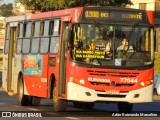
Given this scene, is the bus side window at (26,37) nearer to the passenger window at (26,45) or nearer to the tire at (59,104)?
the passenger window at (26,45)

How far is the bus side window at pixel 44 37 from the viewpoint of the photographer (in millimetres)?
25578

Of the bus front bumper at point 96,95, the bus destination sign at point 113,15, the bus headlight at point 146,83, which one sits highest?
the bus destination sign at point 113,15

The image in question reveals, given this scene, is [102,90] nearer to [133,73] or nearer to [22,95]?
[133,73]

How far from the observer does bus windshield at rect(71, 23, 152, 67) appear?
2288 centimetres

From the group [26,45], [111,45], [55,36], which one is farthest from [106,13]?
[26,45]

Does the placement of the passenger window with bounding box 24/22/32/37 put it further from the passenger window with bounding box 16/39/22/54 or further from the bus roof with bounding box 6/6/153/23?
the bus roof with bounding box 6/6/153/23

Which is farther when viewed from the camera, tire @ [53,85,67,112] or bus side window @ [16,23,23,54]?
bus side window @ [16,23,23,54]

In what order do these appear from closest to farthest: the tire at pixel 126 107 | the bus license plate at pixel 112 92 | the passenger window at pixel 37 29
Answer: the bus license plate at pixel 112 92
the tire at pixel 126 107
the passenger window at pixel 37 29

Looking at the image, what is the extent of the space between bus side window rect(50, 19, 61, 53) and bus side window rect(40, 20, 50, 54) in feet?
1.73

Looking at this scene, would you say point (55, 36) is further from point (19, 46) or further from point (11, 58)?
point (11, 58)

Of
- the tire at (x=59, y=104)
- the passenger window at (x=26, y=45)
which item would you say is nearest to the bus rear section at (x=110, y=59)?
the tire at (x=59, y=104)

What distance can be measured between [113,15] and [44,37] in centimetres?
318

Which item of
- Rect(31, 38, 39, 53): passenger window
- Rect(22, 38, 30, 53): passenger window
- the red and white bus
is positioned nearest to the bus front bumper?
the red and white bus

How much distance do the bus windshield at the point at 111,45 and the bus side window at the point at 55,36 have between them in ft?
4.91
